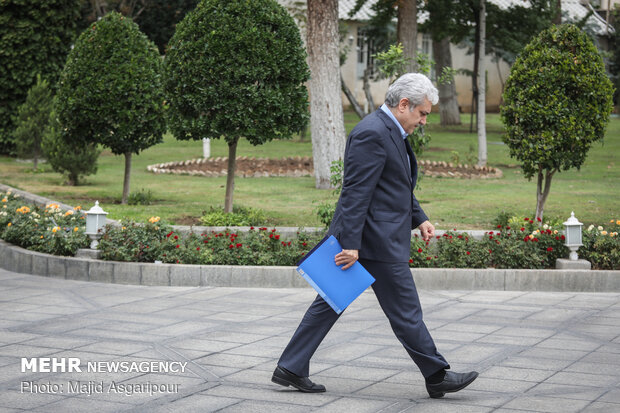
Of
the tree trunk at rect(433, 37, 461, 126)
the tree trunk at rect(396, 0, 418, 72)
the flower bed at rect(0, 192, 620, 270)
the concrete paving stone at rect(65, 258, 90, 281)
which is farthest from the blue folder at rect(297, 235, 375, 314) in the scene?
the tree trunk at rect(433, 37, 461, 126)

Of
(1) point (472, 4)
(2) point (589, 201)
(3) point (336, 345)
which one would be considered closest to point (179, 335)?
(3) point (336, 345)

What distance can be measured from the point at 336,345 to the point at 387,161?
202 centimetres

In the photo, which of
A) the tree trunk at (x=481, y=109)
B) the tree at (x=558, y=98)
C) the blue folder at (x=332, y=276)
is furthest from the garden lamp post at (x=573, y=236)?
the tree trunk at (x=481, y=109)

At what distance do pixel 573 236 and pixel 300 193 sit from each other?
742 centimetres

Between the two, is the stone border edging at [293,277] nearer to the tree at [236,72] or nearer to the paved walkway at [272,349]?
the paved walkway at [272,349]

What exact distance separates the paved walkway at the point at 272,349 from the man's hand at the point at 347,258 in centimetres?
83

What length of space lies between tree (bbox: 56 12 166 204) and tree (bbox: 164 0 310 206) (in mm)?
1570

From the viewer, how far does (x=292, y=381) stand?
528 cm

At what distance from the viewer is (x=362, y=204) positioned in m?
4.98

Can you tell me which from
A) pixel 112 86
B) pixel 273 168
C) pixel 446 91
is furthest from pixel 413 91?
pixel 446 91

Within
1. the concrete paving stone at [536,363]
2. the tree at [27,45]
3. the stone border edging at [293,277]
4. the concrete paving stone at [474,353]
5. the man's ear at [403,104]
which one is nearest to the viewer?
the man's ear at [403,104]

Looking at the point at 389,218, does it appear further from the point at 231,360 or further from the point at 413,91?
the point at 231,360

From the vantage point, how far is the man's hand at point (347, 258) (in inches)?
196

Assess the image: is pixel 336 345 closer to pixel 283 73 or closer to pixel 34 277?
pixel 34 277
